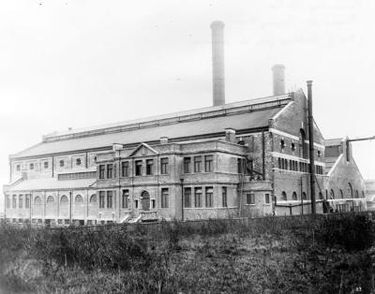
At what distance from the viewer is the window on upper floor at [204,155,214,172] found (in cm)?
3478

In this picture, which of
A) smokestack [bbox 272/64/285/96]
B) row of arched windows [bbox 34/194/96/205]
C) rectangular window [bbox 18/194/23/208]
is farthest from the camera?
smokestack [bbox 272/64/285/96]

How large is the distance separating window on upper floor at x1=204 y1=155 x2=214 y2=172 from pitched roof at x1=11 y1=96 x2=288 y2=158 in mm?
5007

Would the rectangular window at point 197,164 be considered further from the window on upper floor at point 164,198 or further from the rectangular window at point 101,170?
the rectangular window at point 101,170

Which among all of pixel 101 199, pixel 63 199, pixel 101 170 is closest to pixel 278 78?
pixel 101 170

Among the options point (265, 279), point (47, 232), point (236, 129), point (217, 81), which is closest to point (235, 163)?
point (236, 129)

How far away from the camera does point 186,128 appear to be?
4403cm

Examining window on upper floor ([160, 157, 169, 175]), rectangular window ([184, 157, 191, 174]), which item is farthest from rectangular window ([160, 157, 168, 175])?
rectangular window ([184, 157, 191, 174])

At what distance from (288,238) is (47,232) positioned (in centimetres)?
1063

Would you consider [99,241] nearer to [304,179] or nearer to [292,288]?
[292,288]

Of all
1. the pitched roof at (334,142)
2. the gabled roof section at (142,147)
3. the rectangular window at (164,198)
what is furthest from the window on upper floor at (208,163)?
the pitched roof at (334,142)

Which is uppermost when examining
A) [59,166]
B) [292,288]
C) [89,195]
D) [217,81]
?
Answer: [217,81]

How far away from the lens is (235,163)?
36719 millimetres

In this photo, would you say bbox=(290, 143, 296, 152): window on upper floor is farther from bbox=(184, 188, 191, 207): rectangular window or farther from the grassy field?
the grassy field

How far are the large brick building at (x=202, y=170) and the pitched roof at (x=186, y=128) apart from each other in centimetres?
13
